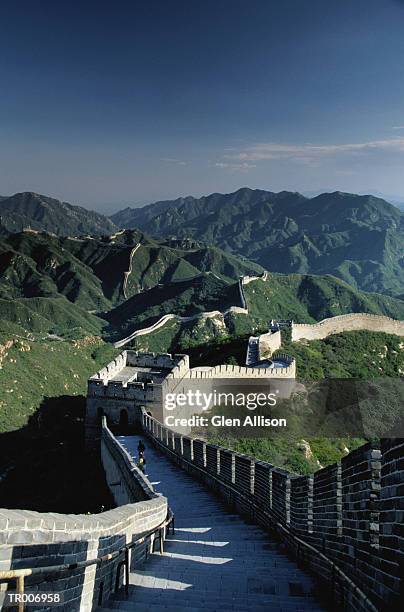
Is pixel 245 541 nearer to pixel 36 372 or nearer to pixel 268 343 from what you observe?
pixel 268 343

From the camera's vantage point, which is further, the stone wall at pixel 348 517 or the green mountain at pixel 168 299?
the green mountain at pixel 168 299

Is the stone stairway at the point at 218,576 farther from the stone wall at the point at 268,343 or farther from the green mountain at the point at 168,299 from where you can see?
the green mountain at the point at 168,299

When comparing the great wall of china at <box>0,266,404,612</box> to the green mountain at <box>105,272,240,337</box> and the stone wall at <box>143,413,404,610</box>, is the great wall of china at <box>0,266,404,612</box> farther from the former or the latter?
the green mountain at <box>105,272,240,337</box>

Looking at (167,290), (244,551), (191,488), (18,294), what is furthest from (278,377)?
(18,294)

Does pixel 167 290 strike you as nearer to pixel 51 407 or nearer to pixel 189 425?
pixel 51 407

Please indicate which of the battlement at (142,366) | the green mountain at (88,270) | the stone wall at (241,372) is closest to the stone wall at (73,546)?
the battlement at (142,366)
